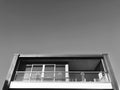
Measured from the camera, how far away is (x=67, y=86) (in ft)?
17.9

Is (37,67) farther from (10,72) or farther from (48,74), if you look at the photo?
(10,72)

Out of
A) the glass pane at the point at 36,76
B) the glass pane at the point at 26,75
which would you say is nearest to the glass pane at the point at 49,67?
the glass pane at the point at 36,76

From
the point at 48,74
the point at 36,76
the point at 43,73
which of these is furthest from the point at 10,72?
the point at 48,74

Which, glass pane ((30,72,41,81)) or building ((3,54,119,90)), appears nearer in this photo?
building ((3,54,119,90))

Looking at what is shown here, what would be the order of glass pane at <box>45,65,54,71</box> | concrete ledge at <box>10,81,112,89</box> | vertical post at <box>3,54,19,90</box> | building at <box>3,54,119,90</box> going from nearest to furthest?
1. concrete ledge at <box>10,81,112,89</box>
2. vertical post at <box>3,54,19,90</box>
3. building at <box>3,54,119,90</box>
4. glass pane at <box>45,65,54,71</box>

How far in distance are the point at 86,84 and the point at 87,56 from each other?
7.30ft

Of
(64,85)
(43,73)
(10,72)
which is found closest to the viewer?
(64,85)


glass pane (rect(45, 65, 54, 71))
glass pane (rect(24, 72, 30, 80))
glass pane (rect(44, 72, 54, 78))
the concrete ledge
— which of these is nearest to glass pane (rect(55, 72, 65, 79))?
glass pane (rect(44, 72, 54, 78))

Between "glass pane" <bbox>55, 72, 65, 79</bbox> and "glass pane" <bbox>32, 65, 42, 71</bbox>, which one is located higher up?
"glass pane" <bbox>32, 65, 42, 71</bbox>

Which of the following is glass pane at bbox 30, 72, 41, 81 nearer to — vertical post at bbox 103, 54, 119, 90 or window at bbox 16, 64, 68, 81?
window at bbox 16, 64, 68, 81

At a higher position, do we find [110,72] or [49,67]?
[49,67]

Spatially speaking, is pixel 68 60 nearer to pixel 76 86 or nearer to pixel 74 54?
pixel 74 54

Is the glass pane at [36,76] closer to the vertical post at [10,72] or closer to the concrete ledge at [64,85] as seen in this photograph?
the vertical post at [10,72]

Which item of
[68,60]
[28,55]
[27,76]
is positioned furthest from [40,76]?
[68,60]
